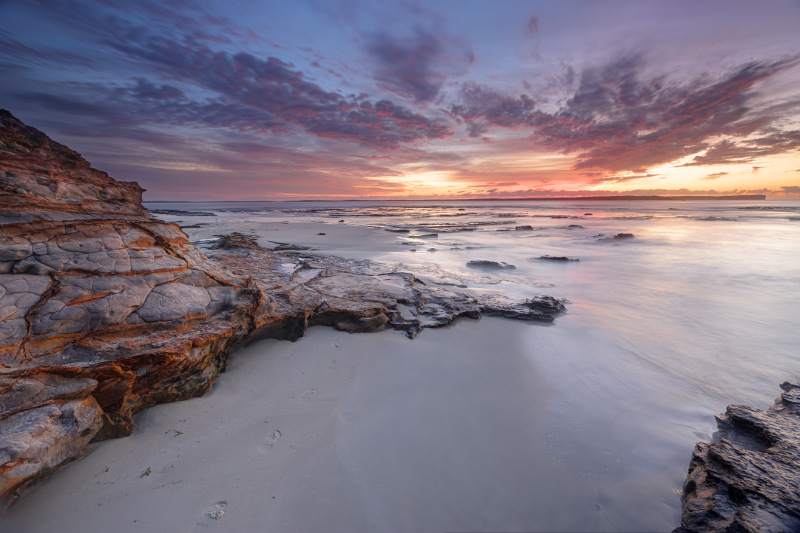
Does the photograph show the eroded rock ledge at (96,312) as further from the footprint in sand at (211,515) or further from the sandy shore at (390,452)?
the footprint in sand at (211,515)

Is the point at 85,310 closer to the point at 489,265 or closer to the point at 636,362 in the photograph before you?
the point at 636,362

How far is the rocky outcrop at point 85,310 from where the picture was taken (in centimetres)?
255

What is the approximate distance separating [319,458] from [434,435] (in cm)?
115

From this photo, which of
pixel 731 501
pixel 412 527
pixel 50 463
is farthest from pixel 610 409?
pixel 50 463

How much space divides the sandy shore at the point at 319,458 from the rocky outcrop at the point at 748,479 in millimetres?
1126

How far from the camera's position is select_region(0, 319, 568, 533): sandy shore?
8.02ft

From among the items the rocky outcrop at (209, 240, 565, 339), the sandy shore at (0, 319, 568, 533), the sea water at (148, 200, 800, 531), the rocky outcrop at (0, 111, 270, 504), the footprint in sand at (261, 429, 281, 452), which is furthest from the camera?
the rocky outcrop at (209, 240, 565, 339)

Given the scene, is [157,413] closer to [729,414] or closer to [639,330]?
[729,414]

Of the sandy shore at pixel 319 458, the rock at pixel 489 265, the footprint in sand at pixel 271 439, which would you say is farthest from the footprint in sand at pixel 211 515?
the rock at pixel 489 265

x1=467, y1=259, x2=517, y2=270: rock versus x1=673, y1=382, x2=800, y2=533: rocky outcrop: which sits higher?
x1=673, y1=382, x2=800, y2=533: rocky outcrop

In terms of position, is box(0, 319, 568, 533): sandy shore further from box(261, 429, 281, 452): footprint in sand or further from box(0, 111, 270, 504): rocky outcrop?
box(0, 111, 270, 504): rocky outcrop

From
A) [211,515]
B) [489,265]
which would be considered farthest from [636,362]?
[489,265]

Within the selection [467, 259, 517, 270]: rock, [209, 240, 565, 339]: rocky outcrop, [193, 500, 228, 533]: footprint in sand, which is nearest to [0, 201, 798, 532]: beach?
[193, 500, 228, 533]: footprint in sand

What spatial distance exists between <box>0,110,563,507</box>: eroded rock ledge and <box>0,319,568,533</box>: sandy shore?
0.30 m
